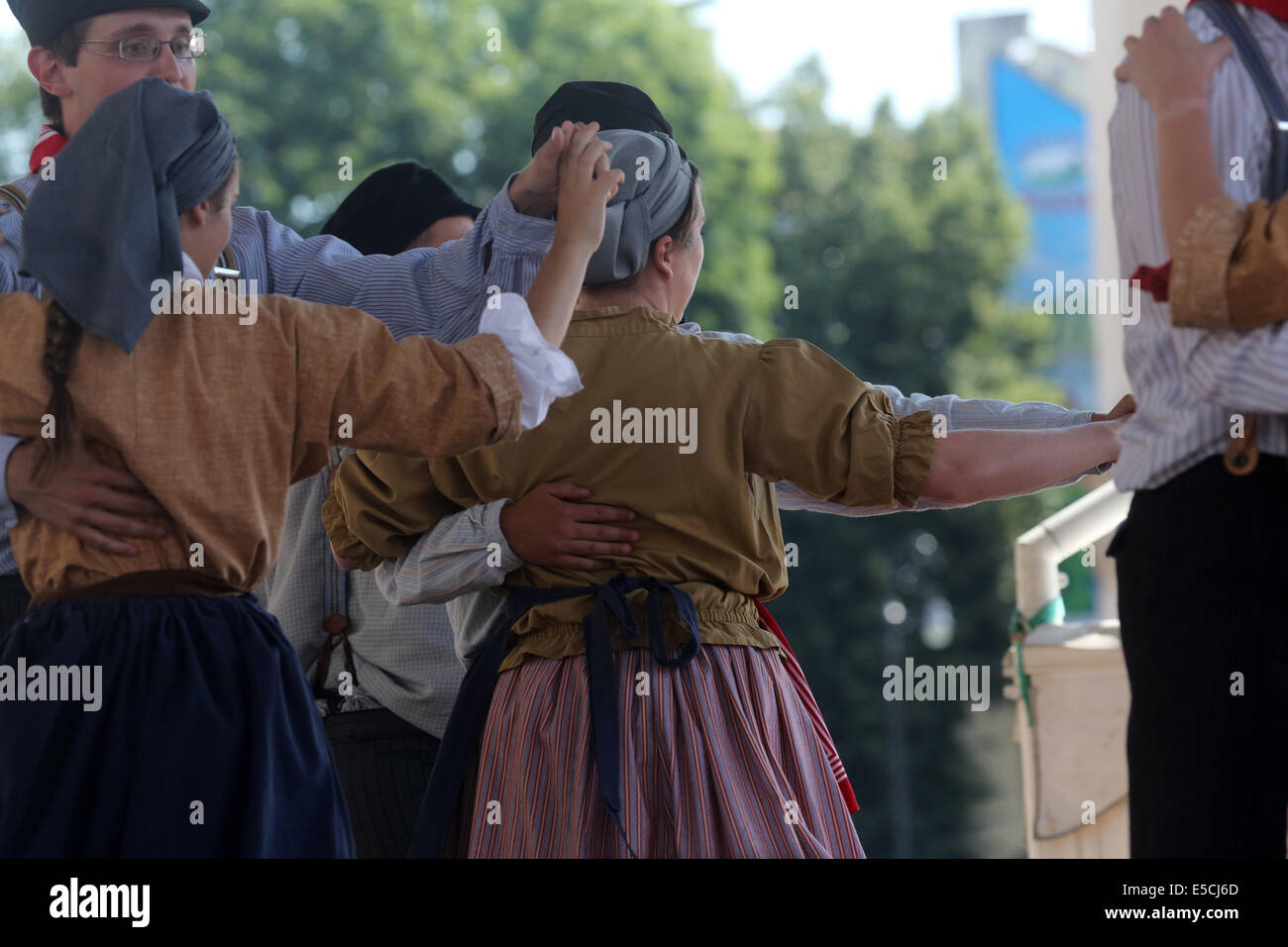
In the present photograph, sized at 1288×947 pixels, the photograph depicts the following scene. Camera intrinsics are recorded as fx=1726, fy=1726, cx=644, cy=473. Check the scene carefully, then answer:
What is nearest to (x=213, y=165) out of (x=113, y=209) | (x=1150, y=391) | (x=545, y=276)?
(x=113, y=209)

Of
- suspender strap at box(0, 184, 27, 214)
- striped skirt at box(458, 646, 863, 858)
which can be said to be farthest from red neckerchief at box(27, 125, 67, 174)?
striped skirt at box(458, 646, 863, 858)

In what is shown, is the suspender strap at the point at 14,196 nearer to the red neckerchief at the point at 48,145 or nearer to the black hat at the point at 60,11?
the red neckerchief at the point at 48,145

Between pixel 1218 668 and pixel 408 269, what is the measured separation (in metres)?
1.70

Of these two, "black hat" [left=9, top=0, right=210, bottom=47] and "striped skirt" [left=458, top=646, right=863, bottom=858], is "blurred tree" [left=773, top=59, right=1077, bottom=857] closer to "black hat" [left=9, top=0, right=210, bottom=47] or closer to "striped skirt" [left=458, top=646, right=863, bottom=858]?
"black hat" [left=9, top=0, right=210, bottom=47]

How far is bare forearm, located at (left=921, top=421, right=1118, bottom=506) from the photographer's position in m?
2.57

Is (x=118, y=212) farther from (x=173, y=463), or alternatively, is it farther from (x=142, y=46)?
(x=142, y=46)

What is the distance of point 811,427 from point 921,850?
17031 millimetres

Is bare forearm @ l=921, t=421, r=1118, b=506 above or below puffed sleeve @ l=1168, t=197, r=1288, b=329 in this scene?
below

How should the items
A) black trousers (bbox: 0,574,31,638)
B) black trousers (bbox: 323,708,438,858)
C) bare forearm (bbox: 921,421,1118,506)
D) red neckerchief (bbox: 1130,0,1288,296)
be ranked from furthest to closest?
black trousers (bbox: 323,708,438,858)
black trousers (bbox: 0,574,31,638)
bare forearm (bbox: 921,421,1118,506)
red neckerchief (bbox: 1130,0,1288,296)

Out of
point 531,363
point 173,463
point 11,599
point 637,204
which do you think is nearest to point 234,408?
point 173,463

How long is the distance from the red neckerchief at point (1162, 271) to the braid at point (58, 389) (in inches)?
52.5

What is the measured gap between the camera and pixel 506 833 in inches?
100

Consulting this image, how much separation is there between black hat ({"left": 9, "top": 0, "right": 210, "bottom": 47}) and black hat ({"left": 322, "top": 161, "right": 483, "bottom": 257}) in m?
0.84
